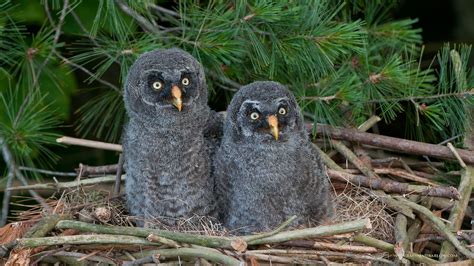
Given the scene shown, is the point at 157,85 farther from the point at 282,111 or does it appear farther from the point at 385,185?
the point at 385,185

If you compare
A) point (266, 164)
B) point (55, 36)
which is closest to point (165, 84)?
point (266, 164)

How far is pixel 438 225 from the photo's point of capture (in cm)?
371

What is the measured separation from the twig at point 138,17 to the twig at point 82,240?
3.46 feet

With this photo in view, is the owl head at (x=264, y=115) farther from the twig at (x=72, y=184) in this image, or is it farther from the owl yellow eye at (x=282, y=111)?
the twig at (x=72, y=184)

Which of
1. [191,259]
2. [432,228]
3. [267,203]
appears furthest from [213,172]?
[432,228]

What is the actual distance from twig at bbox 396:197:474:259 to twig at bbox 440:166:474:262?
4 centimetres

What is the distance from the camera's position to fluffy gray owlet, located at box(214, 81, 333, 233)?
3.61m

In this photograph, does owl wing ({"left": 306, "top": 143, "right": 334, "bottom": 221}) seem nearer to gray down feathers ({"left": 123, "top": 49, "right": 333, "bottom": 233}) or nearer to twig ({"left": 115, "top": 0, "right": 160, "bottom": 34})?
gray down feathers ({"left": 123, "top": 49, "right": 333, "bottom": 233})

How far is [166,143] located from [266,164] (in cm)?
38

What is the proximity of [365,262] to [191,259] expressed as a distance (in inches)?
23.8

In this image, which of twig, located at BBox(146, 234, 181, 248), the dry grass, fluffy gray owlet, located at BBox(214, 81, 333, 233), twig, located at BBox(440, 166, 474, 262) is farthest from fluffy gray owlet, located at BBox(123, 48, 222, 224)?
twig, located at BBox(440, 166, 474, 262)

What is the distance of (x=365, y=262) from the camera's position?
3.45 meters

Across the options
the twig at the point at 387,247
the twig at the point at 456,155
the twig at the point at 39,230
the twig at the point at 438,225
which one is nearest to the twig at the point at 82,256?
the twig at the point at 39,230

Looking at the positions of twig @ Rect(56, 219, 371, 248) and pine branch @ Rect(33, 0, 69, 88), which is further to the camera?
pine branch @ Rect(33, 0, 69, 88)
